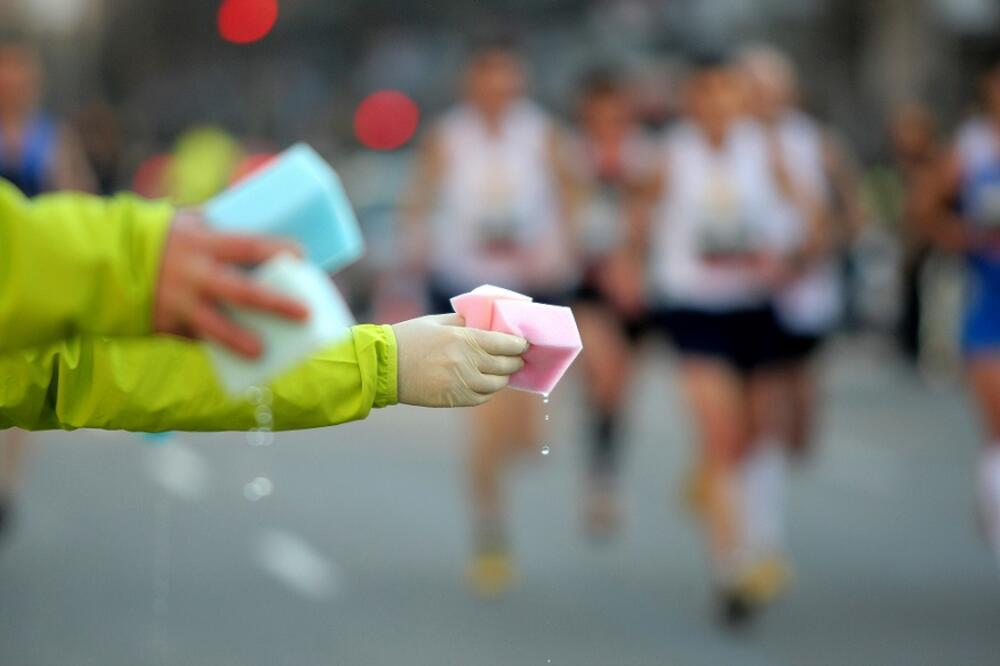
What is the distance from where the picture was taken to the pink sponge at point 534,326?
3332 mm

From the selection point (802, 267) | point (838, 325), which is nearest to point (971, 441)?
point (802, 267)

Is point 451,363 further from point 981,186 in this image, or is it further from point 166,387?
point 981,186

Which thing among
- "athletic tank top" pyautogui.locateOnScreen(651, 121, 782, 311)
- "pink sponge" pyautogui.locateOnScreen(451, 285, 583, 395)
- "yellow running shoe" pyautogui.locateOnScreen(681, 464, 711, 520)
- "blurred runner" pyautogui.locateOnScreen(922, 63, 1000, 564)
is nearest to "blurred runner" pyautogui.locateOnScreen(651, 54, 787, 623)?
"athletic tank top" pyautogui.locateOnScreen(651, 121, 782, 311)

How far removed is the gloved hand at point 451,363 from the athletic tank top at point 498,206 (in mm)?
5842

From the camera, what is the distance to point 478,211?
9.18 m

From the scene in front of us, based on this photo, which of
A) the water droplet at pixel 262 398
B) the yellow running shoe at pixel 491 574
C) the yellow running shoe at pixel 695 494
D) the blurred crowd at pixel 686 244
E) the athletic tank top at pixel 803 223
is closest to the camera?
the water droplet at pixel 262 398

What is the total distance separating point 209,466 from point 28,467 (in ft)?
3.66

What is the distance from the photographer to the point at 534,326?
3.34 m

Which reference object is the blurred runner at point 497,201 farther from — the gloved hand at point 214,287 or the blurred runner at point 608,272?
the gloved hand at point 214,287

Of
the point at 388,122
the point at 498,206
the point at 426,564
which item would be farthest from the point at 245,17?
the point at 426,564

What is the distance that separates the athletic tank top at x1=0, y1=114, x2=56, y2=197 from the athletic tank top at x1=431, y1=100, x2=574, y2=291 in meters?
2.13

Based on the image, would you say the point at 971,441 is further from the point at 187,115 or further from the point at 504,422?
the point at 187,115

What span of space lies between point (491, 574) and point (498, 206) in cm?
171

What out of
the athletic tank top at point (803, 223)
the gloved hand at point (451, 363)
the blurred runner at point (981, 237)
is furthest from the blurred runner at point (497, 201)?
the gloved hand at point (451, 363)
